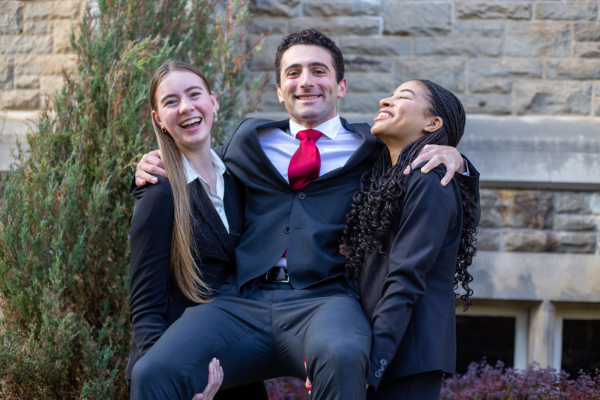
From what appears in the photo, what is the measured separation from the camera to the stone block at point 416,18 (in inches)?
192

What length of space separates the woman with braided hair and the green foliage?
1.53 m

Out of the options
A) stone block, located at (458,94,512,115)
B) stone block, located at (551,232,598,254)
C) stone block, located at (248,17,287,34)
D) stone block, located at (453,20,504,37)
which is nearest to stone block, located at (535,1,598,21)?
stone block, located at (453,20,504,37)

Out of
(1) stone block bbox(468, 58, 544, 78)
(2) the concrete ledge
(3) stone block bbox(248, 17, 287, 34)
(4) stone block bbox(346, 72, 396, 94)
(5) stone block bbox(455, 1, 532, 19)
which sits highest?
(5) stone block bbox(455, 1, 532, 19)

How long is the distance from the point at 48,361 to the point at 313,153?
183cm

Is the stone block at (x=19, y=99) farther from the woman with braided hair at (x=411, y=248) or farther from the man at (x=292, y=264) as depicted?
the woman with braided hair at (x=411, y=248)

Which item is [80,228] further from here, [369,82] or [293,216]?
[369,82]

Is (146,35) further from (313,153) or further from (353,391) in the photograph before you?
(353,391)

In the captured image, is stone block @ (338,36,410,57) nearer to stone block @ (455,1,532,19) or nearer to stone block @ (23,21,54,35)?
stone block @ (455,1,532,19)

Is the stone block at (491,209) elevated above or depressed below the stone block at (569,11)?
below

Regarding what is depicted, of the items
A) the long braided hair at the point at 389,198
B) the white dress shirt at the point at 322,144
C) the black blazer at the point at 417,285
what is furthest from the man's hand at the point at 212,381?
the white dress shirt at the point at 322,144

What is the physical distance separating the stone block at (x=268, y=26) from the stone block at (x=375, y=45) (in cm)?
49

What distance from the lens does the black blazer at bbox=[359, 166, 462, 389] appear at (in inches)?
89.7

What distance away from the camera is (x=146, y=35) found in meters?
3.91

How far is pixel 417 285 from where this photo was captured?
2299mm
